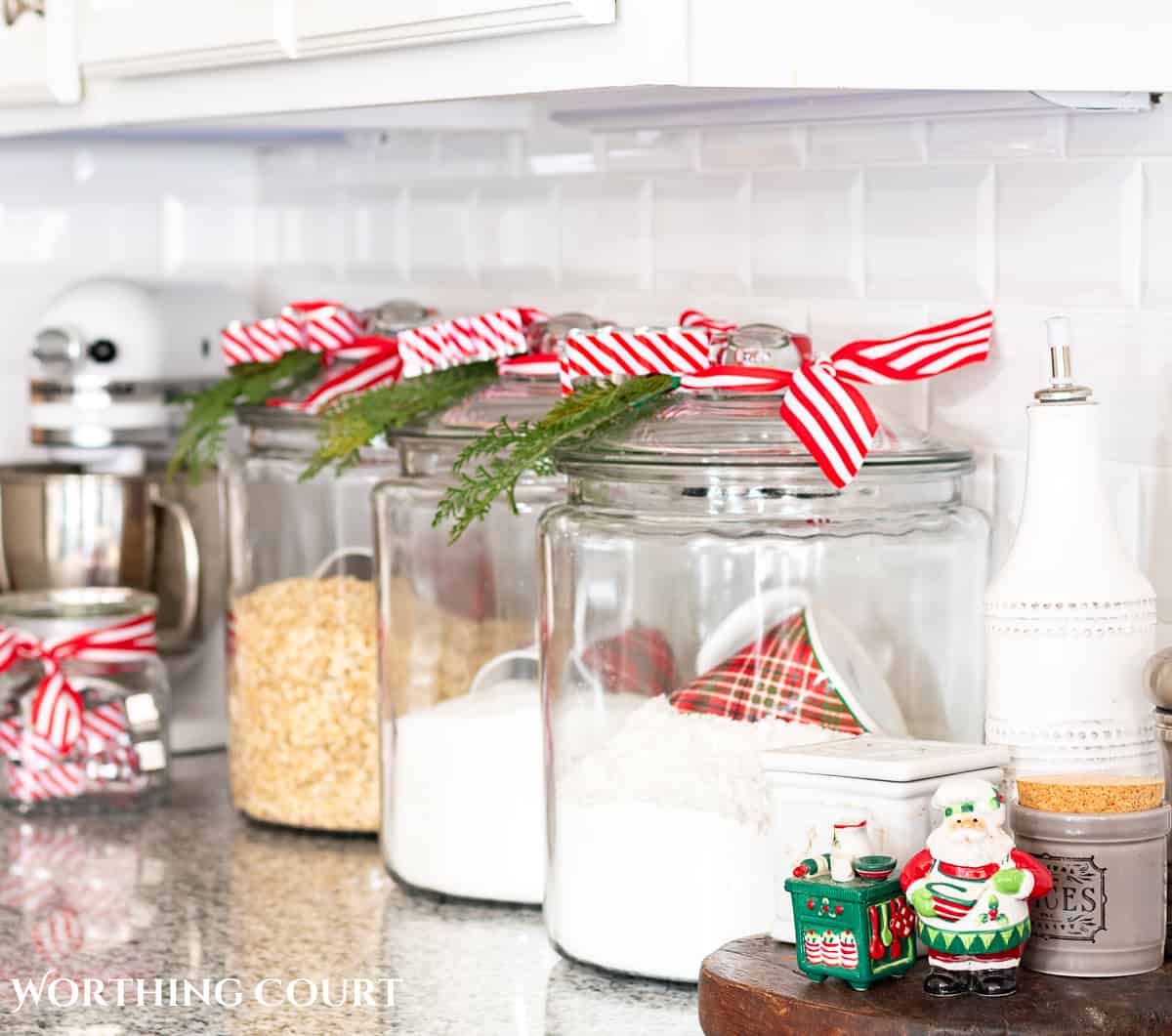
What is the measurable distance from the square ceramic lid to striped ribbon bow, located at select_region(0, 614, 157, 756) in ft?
2.21

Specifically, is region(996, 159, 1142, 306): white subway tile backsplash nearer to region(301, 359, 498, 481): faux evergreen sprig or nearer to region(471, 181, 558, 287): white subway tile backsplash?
region(301, 359, 498, 481): faux evergreen sprig

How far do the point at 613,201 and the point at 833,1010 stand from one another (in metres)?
0.74

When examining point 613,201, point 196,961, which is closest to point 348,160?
point 613,201

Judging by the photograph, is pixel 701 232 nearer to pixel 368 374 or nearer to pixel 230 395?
pixel 368 374

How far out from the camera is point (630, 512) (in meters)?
1.04

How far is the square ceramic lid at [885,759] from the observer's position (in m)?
0.85

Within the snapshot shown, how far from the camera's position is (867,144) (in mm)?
1183

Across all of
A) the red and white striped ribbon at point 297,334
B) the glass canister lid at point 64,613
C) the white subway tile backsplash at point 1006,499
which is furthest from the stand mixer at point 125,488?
the white subway tile backsplash at point 1006,499

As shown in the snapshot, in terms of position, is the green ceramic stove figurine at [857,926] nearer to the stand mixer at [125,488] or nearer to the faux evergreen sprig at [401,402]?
the faux evergreen sprig at [401,402]

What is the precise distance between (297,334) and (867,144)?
0.41m

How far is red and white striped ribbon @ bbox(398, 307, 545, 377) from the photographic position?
1.21 metres

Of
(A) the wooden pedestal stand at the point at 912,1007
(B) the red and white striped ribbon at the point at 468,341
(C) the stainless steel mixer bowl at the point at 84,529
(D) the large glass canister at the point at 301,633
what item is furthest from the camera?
(C) the stainless steel mixer bowl at the point at 84,529

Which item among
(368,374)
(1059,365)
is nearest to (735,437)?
(1059,365)

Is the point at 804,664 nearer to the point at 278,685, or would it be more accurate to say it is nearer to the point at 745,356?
the point at 745,356
